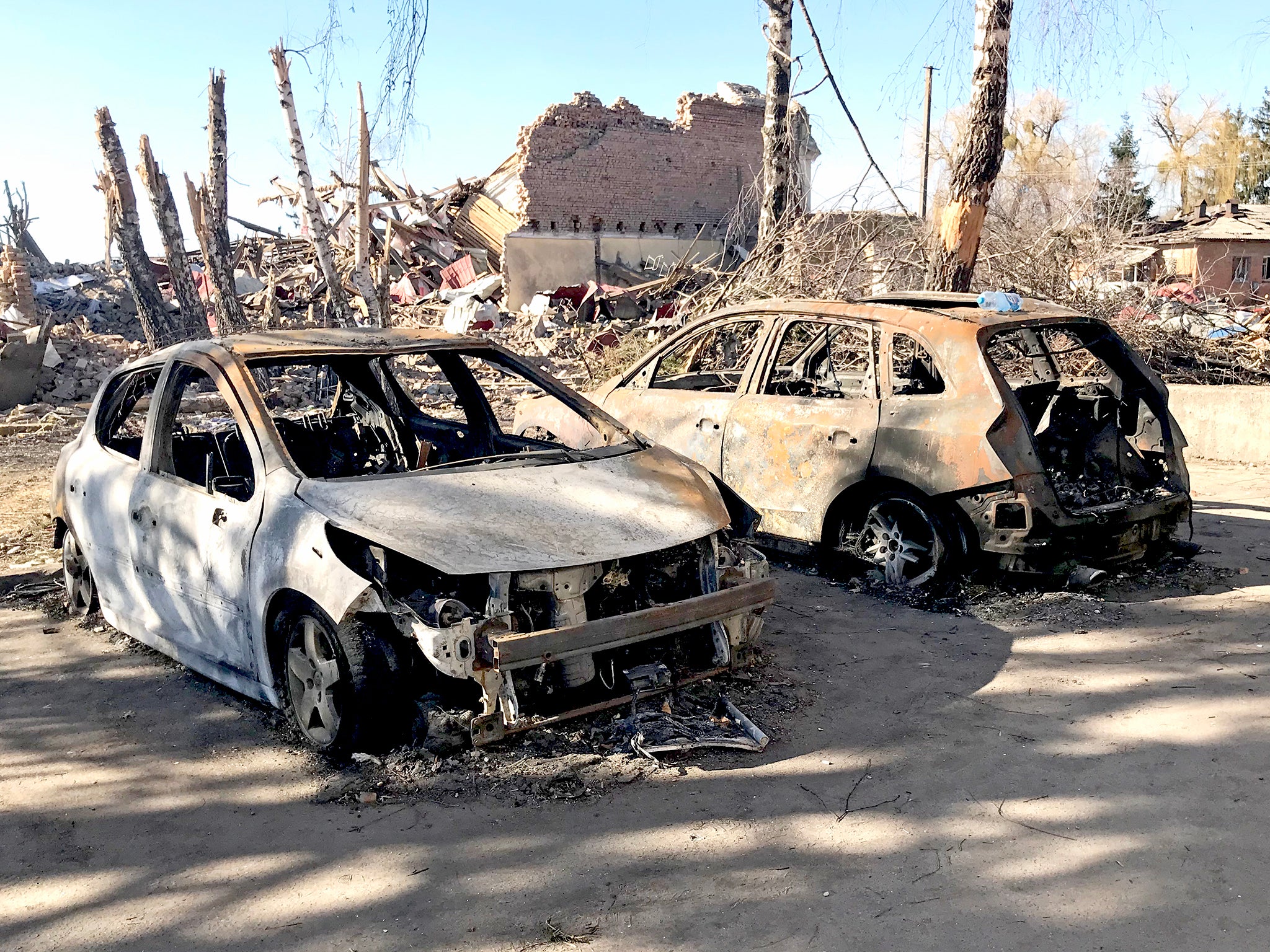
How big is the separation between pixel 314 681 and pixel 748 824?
1724 millimetres

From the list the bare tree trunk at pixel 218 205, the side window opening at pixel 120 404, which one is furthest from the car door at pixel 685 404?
the bare tree trunk at pixel 218 205

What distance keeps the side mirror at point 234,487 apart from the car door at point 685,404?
2.73 m

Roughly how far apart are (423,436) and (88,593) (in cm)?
199

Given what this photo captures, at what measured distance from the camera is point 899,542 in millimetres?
6035

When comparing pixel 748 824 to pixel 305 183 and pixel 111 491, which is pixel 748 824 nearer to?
pixel 111 491

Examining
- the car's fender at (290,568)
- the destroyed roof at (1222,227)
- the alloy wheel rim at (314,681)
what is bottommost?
the alloy wheel rim at (314,681)

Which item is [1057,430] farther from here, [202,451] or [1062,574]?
[202,451]

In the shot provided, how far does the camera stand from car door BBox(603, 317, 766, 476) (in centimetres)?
667

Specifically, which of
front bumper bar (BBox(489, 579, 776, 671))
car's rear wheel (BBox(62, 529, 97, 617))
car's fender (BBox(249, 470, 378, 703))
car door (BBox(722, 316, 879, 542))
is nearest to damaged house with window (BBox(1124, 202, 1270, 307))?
car door (BBox(722, 316, 879, 542))

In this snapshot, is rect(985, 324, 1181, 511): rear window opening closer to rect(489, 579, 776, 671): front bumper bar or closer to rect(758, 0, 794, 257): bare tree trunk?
rect(489, 579, 776, 671): front bumper bar

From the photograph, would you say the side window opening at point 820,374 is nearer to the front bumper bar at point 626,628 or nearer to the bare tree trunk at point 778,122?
the front bumper bar at point 626,628

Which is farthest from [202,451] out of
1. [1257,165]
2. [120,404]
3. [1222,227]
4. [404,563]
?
[1257,165]

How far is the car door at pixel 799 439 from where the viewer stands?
19.9 feet

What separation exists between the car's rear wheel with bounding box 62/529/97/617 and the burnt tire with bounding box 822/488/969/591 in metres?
4.12
